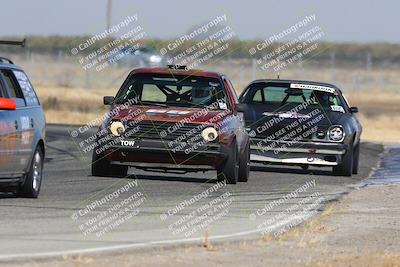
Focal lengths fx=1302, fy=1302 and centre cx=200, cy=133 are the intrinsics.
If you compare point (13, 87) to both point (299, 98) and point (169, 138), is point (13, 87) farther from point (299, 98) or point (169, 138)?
point (299, 98)

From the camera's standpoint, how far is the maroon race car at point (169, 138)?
1798cm

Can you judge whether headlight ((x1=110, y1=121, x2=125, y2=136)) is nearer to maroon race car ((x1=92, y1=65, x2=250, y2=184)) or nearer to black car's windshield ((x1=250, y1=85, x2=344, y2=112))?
maroon race car ((x1=92, y1=65, x2=250, y2=184))

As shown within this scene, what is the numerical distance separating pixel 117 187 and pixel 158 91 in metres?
2.61

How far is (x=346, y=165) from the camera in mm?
21094

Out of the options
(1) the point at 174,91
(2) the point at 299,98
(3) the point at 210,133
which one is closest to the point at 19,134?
(3) the point at 210,133

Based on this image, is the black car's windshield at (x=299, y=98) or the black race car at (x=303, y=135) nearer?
the black race car at (x=303, y=135)

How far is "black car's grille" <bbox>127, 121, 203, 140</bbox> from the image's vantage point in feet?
59.2

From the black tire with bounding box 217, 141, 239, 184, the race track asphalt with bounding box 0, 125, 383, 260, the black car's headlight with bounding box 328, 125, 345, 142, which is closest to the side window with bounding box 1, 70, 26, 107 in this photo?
the race track asphalt with bounding box 0, 125, 383, 260

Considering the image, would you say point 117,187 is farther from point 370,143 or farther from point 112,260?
point 370,143

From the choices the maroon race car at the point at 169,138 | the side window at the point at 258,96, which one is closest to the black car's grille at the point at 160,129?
the maroon race car at the point at 169,138

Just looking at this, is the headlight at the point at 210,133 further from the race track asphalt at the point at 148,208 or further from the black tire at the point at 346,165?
the black tire at the point at 346,165

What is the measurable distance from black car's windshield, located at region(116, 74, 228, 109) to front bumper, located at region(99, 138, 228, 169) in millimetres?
938

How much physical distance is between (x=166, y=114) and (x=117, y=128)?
722mm

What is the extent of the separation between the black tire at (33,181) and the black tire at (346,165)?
6.92 m
